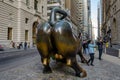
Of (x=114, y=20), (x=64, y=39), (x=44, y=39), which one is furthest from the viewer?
(x=114, y=20)

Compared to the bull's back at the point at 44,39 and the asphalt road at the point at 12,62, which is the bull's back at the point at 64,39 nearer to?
the bull's back at the point at 44,39

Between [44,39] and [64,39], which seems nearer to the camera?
[64,39]

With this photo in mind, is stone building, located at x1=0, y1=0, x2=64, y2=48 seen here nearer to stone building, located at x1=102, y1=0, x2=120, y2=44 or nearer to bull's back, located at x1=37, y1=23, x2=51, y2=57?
stone building, located at x1=102, y1=0, x2=120, y2=44

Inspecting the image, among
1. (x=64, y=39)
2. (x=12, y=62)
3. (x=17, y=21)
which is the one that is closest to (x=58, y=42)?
(x=64, y=39)

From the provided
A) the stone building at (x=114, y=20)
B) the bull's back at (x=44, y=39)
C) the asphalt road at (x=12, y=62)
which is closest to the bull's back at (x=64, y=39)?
the bull's back at (x=44, y=39)

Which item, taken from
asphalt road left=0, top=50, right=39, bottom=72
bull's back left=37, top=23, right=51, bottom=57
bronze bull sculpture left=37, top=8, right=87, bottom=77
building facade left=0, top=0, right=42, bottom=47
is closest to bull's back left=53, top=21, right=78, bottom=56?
bronze bull sculpture left=37, top=8, right=87, bottom=77

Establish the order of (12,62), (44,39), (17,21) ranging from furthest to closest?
(17,21), (12,62), (44,39)

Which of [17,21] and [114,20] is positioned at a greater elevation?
→ [114,20]

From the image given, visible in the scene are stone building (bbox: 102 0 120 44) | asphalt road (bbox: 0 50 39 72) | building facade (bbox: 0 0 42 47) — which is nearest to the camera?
asphalt road (bbox: 0 50 39 72)

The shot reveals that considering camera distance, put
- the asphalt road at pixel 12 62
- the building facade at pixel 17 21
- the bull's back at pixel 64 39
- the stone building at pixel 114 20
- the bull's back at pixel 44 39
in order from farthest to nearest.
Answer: the stone building at pixel 114 20 < the building facade at pixel 17 21 < the asphalt road at pixel 12 62 < the bull's back at pixel 44 39 < the bull's back at pixel 64 39

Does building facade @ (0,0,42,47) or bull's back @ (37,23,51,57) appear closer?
bull's back @ (37,23,51,57)

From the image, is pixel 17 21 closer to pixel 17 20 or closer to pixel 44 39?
pixel 17 20

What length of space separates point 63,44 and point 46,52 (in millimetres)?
853

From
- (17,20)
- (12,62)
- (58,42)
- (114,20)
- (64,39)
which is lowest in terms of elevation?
(12,62)
